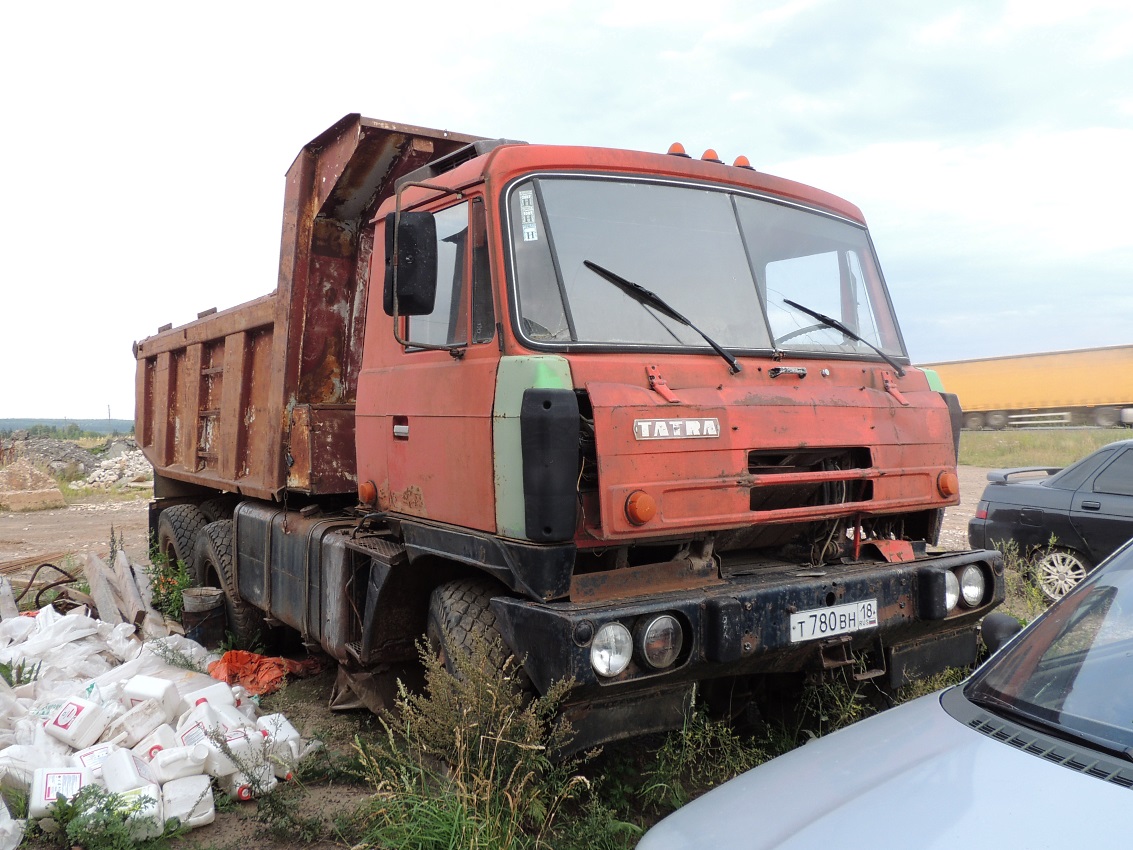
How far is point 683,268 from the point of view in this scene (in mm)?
3748

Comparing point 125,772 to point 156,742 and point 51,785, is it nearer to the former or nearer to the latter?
point 51,785

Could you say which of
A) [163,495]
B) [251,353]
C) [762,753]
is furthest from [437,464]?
[163,495]

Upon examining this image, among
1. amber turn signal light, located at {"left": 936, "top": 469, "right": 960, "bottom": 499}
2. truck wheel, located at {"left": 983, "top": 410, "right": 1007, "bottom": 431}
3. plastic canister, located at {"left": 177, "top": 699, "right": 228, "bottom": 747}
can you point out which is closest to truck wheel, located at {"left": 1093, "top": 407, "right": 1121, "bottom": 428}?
truck wheel, located at {"left": 983, "top": 410, "right": 1007, "bottom": 431}

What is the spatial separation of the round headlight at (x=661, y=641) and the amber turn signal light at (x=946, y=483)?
1.59 m

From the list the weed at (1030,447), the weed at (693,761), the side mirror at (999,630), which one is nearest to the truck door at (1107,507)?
the weed at (693,761)

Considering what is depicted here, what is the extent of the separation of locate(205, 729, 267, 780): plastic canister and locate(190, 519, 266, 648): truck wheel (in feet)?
7.02

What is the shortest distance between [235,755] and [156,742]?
1.66ft

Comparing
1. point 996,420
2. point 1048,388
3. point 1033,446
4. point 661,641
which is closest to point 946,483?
point 661,641

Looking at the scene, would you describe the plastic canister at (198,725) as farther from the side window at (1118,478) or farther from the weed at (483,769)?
the side window at (1118,478)

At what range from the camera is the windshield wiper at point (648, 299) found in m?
3.53

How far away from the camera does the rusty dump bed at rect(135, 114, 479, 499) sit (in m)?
4.99

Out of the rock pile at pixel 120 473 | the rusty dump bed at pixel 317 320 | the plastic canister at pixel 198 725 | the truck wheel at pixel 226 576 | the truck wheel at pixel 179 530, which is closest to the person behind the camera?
the plastic canister at pixel 198 725

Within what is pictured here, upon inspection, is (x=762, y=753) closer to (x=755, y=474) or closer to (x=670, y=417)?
(x=755, y=474)

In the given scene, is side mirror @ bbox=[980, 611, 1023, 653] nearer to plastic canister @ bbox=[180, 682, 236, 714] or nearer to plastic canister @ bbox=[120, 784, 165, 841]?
plastic canister @ bbox=[120, 784, 165, 841]
